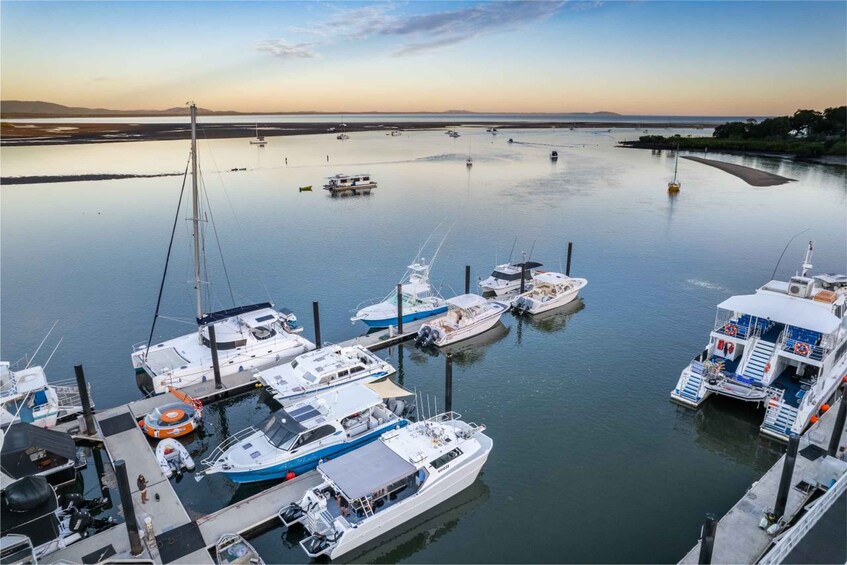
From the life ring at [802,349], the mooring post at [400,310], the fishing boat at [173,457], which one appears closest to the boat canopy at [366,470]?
the fishing boat at [173,457]

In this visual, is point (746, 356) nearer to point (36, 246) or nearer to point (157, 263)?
point (157, 263)

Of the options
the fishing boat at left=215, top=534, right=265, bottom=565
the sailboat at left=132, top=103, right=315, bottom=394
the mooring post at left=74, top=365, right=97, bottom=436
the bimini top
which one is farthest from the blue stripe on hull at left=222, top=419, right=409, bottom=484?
the bimini top

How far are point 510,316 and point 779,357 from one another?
17.9 meters

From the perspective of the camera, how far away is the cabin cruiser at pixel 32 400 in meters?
23.3

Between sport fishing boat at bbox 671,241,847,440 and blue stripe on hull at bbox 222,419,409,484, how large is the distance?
659 inches

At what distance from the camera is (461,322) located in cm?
3541

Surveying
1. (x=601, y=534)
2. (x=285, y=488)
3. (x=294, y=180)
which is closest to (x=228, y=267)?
(x=285, y=488)

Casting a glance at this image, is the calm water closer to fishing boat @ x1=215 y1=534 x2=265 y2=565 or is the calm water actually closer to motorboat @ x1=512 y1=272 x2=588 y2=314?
fishing boat @ x1=215 y1=534 x2=265 y2=565

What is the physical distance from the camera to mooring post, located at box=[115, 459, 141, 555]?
1600 cm

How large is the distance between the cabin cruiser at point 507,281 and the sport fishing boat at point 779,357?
1635cm

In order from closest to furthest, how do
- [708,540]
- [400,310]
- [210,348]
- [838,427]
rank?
1. [708,540]
2. [838,427]
3. [210,348]
4. [400,310]

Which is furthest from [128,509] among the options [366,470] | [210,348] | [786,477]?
[786,477]

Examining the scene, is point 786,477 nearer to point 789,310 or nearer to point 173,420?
point 789,310

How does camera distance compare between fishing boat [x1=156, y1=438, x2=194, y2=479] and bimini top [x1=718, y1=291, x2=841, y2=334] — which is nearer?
fishing boat [x1=156, y1=438, x2=194, y2=479]
